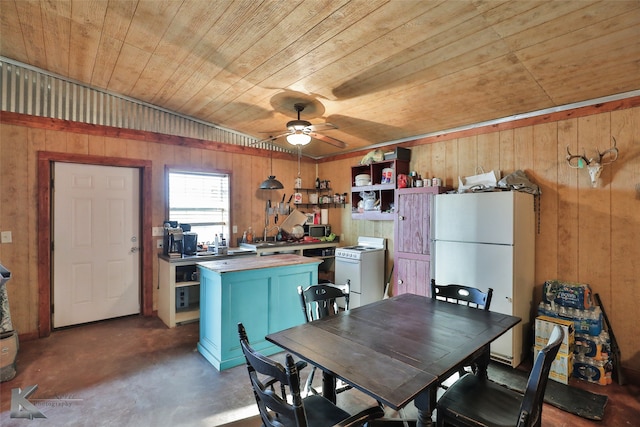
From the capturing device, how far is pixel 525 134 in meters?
3.38

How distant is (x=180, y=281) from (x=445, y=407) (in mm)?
3468

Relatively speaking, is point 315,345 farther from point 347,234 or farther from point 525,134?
point 347,234

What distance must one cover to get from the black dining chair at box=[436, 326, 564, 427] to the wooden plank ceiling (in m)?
1.91

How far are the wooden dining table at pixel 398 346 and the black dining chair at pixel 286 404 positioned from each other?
184mm

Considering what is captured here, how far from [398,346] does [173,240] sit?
3.46 metres

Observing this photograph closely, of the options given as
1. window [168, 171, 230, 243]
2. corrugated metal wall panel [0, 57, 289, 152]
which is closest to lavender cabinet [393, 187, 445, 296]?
window [168, 171, 230, 243]

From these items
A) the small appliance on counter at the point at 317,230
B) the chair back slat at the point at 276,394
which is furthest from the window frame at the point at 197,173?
the chair back slat at the point at 276,394

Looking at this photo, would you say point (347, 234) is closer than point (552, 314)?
No

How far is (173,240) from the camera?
4156mm

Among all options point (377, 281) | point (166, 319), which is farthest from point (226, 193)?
point (377, 281)

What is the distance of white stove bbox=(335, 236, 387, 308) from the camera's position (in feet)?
14.4

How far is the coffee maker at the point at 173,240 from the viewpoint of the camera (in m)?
4.11

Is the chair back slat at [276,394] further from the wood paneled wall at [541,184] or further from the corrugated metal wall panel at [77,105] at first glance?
the corrugated metal wall panel at [77,105]

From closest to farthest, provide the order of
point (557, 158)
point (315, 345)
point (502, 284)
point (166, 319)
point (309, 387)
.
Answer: point (315, 345)
point (309, 387)
point (502, 284)
point (557, 158)
point (166, 319)
